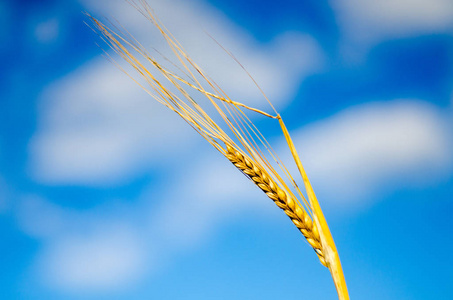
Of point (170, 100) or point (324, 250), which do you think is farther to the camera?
point (170, 100)

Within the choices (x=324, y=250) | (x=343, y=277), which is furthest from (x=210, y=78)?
(x=343, y=277)

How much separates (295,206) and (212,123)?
620mm

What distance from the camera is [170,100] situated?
1823 mm

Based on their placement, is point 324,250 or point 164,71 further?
point 164,71

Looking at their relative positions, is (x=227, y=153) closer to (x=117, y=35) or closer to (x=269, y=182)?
(x=269, y=182)

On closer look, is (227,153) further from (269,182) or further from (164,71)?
(164,71)

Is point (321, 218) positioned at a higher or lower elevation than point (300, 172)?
lower

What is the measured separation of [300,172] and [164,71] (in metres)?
0.87

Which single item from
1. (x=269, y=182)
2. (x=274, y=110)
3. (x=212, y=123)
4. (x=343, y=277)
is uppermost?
(x=274, y=110)

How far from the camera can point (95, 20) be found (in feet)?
5.86

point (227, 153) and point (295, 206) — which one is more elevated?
point (227, 153)

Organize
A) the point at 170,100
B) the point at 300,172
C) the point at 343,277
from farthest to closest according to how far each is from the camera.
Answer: the point at 170,100
the point at 300,172
the point at 343,277

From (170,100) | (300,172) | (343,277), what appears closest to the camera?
(343,277)

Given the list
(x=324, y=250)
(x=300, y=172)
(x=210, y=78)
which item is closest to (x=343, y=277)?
(x=324, y=250)
